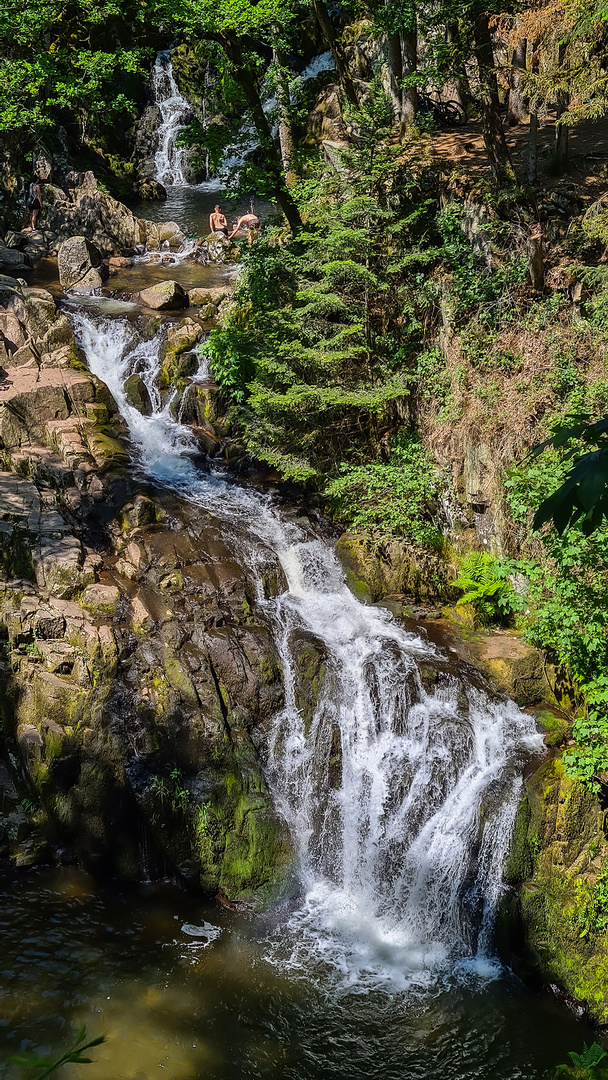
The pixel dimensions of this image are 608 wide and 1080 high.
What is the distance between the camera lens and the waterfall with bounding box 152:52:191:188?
80.0 ft

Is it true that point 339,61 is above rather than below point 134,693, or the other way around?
above

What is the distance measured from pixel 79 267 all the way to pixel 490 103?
392 inches

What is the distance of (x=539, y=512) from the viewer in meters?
2.27

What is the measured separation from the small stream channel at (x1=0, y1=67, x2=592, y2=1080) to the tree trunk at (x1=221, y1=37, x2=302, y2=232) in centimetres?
609

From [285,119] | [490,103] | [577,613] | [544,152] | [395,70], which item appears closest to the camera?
[577,613]

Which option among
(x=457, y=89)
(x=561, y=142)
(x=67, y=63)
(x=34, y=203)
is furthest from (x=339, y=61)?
(x=34, y=203)

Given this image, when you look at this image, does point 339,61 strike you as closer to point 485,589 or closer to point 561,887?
point 485,589

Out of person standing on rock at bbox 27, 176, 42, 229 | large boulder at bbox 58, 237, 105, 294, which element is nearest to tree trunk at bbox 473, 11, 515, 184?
large boulder at bbox 58, 237, 105, 294

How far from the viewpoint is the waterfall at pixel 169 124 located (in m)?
24.4

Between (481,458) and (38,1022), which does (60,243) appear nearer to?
(481,458)

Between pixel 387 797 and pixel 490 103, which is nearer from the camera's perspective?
pixel 387 797

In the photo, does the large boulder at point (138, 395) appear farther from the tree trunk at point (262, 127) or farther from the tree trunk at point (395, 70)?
the tree trunk at point (395, 70)

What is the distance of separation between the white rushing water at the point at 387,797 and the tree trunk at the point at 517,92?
11.3 metres

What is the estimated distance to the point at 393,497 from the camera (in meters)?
12.1
